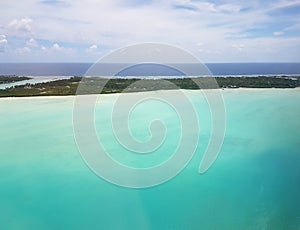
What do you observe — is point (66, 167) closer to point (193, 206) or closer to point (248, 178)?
point (193, 206)

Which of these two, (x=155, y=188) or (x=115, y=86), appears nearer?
(x=155, y=188)

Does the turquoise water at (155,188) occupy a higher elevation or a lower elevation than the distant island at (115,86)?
→ lower

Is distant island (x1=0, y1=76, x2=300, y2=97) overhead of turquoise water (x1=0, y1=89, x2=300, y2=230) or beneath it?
overhead

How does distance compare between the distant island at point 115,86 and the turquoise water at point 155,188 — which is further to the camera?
the distant island at point 115,86

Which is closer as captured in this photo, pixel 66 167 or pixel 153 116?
pixel 66 167

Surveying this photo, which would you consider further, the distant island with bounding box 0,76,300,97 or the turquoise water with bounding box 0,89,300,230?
the distant island with bounding box 0,76,300,97

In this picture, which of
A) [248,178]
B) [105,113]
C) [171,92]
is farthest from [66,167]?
[171,92]

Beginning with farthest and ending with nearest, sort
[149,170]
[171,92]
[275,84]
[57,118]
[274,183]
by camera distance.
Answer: [275,84] < [171,92] < [57,118] < [149,170] < [274,183]

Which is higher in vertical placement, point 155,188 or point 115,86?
point 115,86
